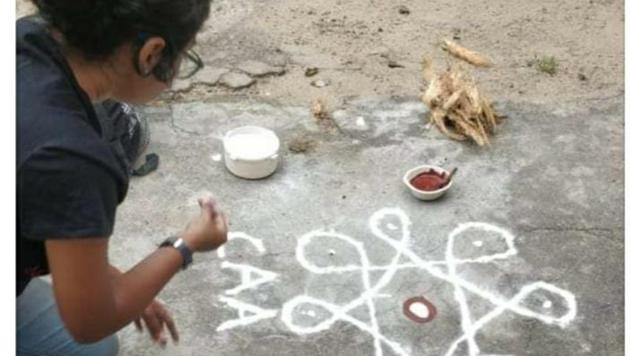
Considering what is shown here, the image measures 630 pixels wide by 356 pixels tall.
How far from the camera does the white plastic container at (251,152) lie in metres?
3.54

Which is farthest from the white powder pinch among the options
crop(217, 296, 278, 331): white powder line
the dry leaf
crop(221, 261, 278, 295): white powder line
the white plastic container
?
the dry leaf

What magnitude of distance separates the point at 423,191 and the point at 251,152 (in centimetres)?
71

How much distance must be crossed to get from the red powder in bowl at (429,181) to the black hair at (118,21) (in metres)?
1.90

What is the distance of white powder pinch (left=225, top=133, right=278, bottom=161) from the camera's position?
3561mm

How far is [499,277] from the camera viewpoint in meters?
3.17

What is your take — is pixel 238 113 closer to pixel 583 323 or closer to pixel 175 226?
pixel 175 226

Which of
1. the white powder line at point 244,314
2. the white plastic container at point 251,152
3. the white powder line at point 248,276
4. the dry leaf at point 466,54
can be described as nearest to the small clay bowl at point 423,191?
the white plastic container at point 251,152

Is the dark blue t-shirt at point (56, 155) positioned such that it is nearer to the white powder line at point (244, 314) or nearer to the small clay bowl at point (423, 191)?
the white powder line at point (244, 314)

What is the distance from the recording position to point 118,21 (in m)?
1.67

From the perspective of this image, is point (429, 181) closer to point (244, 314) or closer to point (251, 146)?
point (251, 146)

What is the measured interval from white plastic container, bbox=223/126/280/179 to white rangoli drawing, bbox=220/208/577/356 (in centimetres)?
35
